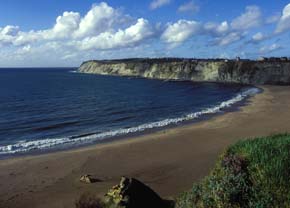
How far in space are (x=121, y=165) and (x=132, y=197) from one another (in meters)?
9.66

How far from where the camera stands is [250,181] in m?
8.35

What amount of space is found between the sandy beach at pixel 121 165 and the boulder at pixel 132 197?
3.16 meters

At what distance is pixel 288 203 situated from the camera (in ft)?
24.4

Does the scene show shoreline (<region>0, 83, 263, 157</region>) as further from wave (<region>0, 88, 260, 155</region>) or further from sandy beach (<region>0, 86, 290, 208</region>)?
sandy beach (<region>0, 86, 290, 208</region>)

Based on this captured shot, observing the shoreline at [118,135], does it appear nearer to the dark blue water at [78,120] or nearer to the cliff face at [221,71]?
the dark blue water at [78,120]

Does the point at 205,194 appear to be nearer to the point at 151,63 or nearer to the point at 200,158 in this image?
the point at 200,158

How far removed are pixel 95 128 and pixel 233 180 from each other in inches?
1104

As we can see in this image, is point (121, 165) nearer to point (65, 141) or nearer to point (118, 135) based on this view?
point (65, 141)

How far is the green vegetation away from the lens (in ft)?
25.5

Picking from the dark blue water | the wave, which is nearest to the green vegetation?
the wave

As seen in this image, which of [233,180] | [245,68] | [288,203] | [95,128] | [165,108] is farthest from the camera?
[245,68]

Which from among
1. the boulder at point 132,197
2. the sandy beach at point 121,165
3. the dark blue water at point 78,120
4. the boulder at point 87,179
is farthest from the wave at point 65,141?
the boulder at point 132,197

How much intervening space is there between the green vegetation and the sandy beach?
7305mm

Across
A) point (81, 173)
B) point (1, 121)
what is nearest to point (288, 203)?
point (81, 173)
